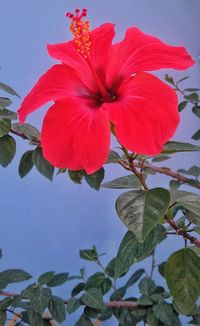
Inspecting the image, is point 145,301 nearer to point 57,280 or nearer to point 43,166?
point 57,280

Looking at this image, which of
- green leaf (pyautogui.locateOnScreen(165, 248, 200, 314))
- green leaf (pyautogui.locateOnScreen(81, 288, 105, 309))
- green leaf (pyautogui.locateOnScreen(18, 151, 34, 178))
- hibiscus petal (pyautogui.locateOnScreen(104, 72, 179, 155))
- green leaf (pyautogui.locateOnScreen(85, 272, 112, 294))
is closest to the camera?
hibiscus petal (pyautogui.locateOnScreen(104, 72, 179, 155))

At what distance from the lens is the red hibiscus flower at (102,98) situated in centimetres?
42

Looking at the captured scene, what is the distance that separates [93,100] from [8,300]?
630mm

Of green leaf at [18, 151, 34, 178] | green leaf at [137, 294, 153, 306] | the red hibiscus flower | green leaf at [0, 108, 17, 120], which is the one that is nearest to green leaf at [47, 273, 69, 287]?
green leaf at [137, 294, 153, 306]

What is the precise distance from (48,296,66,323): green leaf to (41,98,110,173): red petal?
61cm

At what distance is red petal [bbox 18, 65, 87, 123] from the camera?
0.47 meters

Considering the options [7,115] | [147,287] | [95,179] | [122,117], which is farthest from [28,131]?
[147,287]

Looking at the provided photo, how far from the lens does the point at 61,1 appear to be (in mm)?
1477

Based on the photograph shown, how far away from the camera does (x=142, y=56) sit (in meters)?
0.48

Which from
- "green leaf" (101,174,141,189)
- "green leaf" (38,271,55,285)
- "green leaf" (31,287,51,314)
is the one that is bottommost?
"green leaf" (38,271,55,285)

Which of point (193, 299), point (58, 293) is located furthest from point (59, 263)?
point (193, 299)

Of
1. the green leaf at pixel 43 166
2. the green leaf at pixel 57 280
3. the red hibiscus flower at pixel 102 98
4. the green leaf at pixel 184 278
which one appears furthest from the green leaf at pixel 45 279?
the red hibiscus flower at pixel 102 98

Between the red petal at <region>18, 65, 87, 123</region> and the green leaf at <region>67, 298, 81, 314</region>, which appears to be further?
the green leaf at <region>67, 298, 81, 314</region>

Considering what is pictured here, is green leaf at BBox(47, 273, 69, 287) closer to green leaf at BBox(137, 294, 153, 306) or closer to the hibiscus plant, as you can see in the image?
green leaf at BBox(137, 294, 153, 306)
